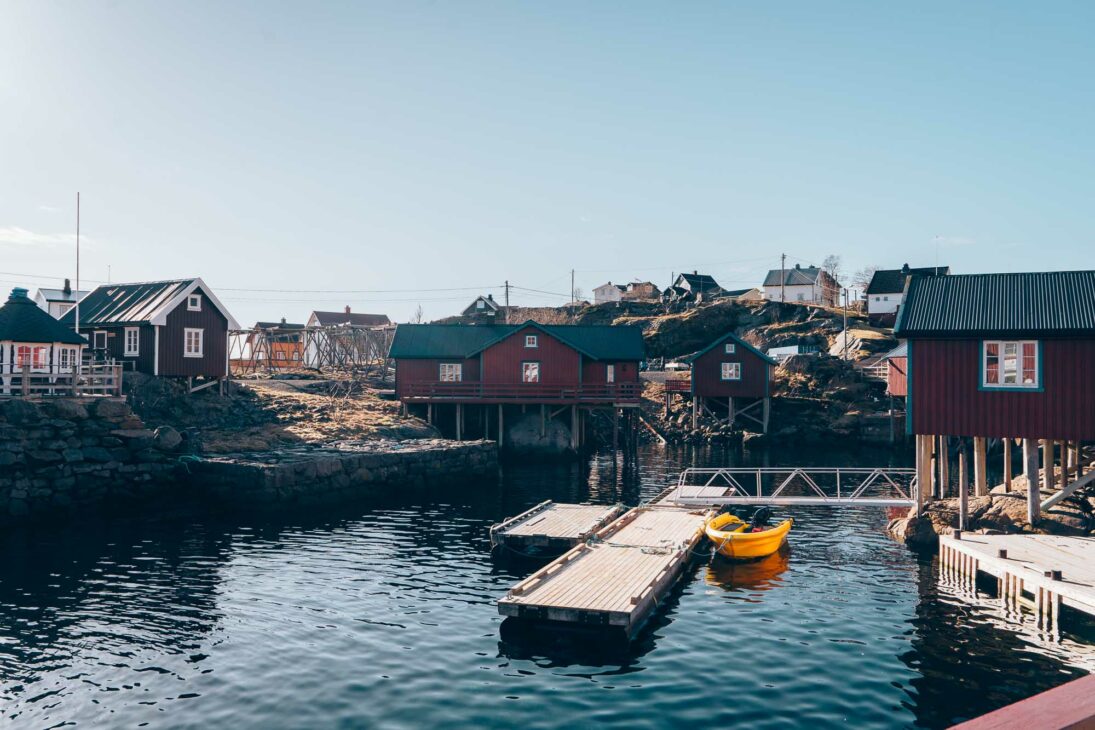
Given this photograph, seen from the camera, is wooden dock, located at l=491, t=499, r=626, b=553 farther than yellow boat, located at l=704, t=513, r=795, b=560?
Yes

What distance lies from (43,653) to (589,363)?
42021mm

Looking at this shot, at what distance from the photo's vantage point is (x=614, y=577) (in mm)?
20000

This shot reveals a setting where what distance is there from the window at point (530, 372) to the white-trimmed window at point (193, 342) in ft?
64.3

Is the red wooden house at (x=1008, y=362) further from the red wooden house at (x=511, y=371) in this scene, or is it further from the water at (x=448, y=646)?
the red wooden house at (x=511, y=371)

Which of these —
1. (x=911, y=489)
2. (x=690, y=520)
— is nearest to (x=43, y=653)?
(x=690, y=520)

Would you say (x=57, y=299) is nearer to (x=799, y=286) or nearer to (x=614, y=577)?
(x=614, y=577)

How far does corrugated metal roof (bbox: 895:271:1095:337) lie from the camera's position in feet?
76.0

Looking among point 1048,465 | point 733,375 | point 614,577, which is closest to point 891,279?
point 733,375

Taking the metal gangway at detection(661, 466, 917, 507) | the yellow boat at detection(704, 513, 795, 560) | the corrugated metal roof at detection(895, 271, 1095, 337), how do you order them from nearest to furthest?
the corrugated metal roof at detection(895, 271, 1095, 337) < the yellow boat at detection(704, 513, 795, 560) < the metal gangway at detection(661, 466, 917, 507)

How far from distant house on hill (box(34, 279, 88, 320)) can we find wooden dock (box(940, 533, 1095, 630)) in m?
57.8

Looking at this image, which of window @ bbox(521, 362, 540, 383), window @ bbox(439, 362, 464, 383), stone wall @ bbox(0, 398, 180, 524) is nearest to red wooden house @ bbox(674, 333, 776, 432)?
window @ bbox(521, 362, 540, 383)

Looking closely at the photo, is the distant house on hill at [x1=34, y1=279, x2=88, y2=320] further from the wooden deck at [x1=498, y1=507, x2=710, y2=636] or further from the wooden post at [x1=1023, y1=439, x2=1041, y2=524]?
the wooden post at [x1=1023, y1=439, x2=1041, y2=524]

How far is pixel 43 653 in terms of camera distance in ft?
53.4

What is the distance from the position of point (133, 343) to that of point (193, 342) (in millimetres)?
3123
